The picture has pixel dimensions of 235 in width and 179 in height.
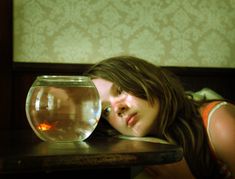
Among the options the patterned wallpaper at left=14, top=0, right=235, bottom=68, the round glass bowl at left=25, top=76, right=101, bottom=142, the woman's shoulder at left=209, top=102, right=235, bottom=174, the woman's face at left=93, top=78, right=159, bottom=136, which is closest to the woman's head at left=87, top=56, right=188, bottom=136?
the woman's face at left=93, top=78, right=159, bottom=136

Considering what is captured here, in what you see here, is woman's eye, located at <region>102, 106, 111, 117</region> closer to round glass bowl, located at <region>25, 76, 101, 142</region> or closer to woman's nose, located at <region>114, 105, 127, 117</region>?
woman's nose, located at <region>114, 105, 127, 117</region>

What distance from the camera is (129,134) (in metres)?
1.17

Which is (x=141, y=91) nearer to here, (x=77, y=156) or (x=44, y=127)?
(x=44, y=127)

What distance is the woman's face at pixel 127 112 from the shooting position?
44.9 inches

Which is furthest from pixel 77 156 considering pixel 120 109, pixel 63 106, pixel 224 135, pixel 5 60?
pixel 5 60

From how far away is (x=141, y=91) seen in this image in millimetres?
1182

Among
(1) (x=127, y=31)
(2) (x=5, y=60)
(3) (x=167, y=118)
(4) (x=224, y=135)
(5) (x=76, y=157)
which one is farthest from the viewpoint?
(1) (x=127, y=31)

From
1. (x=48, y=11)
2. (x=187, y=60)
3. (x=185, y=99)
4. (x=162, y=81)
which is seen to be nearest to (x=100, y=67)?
(x=162, y=81)

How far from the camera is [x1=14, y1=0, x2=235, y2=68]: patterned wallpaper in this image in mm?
1711

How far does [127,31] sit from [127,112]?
775mm

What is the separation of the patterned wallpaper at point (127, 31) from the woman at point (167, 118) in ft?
1.72

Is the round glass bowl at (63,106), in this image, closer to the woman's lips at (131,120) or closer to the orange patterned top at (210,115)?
the woman's lips at (131,120)

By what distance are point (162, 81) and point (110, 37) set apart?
2.02 ft

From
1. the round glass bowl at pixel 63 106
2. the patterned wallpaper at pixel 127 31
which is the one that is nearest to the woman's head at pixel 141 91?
the round glass bowl at pixel 63 106
